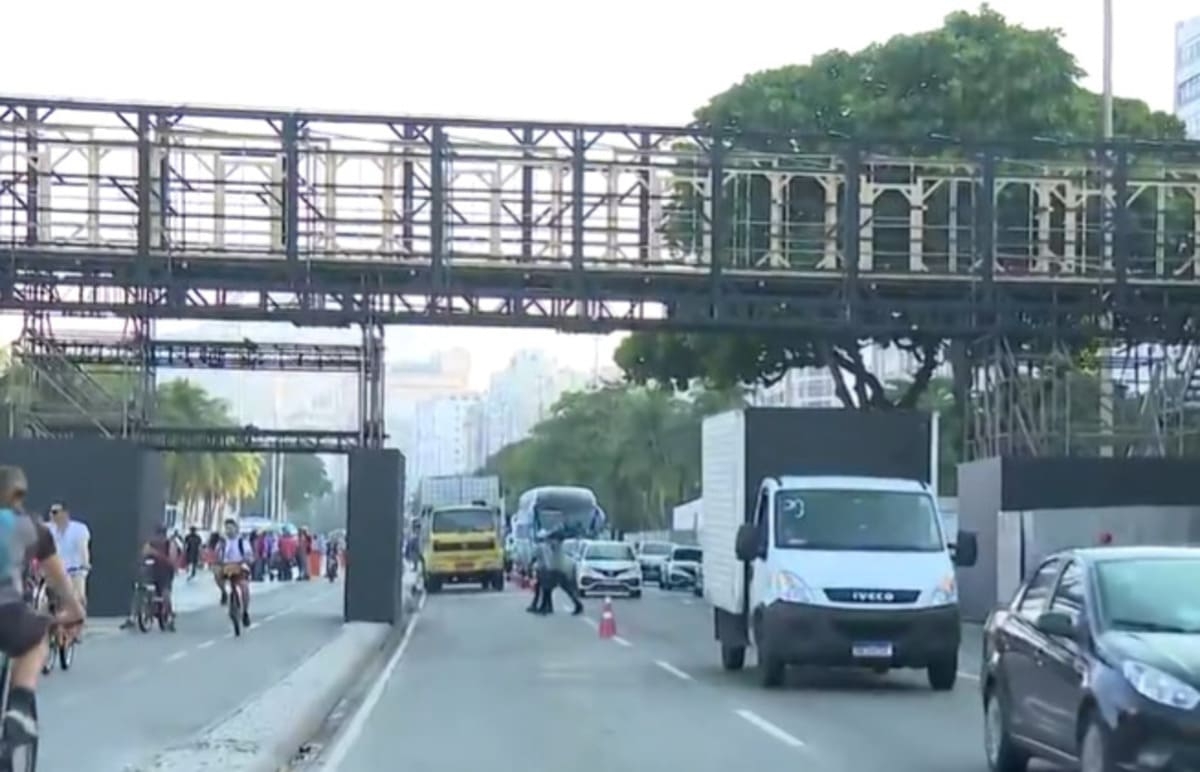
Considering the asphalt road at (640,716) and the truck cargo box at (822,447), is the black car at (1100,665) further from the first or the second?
the truck cargo box at (822,447)

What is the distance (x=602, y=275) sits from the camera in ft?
128

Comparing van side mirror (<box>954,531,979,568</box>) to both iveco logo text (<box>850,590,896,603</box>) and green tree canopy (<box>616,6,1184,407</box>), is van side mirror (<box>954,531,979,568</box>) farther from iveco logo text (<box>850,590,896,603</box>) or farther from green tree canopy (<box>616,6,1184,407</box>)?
green tree canopy (<box>616,6,1184,407</box>)

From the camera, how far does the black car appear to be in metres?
12.0

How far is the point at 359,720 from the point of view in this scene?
20.0 metres

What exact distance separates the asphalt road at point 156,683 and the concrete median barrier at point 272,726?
0.45 metres

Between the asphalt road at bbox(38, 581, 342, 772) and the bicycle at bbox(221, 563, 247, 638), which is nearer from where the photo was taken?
the asphalt road at bbox(38, 581, 342, 772)

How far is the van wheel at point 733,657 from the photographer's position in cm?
2650

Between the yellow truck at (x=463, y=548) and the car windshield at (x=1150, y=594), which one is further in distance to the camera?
the yellow truck at (x=463, y=548)

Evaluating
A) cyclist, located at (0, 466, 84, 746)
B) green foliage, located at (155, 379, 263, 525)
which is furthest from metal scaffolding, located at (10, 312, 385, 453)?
green foliage, located at (155, 379, 263, 525)

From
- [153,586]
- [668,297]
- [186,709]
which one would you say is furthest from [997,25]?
[186,709]

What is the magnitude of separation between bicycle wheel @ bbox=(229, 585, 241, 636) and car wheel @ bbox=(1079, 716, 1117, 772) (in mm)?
23675

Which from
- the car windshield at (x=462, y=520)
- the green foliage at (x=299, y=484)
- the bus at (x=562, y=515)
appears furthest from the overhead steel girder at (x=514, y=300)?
the green foliage at (x=299, y=484)

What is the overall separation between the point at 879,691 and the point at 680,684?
229 cm

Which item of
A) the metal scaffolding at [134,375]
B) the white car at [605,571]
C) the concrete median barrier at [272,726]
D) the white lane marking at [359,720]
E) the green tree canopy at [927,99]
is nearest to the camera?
the concrete median barrier at [272,726]
